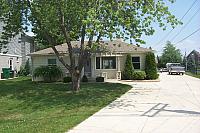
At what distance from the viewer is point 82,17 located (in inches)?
609

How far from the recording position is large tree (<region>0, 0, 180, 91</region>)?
47.2ft

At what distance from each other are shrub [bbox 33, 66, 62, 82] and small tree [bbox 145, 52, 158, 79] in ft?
26.2

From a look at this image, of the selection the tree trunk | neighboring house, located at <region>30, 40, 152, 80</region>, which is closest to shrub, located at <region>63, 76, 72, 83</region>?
neighboring house, located at <region>30, 40, 152, 80</region>

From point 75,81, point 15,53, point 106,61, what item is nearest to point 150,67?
point 106,61

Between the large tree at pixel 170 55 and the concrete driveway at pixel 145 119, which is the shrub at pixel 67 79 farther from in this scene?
the large tree at pixel 170 55

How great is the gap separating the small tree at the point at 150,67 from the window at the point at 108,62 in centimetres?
307

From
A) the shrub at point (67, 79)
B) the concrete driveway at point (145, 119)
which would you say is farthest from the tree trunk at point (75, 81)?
the shrub at point (67, 79)

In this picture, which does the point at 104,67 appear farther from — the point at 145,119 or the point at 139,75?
the point at 145,119

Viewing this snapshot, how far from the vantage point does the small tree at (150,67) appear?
30.4 metres

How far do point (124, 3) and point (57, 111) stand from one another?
5.50 meters

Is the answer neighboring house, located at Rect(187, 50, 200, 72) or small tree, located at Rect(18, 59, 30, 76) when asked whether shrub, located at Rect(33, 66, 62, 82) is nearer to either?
small tree, located at Rect(18, 59, 30, 76)

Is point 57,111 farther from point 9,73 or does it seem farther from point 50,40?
point 9,73

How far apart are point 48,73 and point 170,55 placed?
60792 millimetres

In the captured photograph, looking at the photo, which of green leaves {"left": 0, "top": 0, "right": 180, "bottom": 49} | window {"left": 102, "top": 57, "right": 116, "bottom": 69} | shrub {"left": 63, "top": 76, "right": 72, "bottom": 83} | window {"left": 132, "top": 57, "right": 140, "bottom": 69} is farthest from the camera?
window {"left": 132, "top": 57, "right": 140, "bottom": 69}
